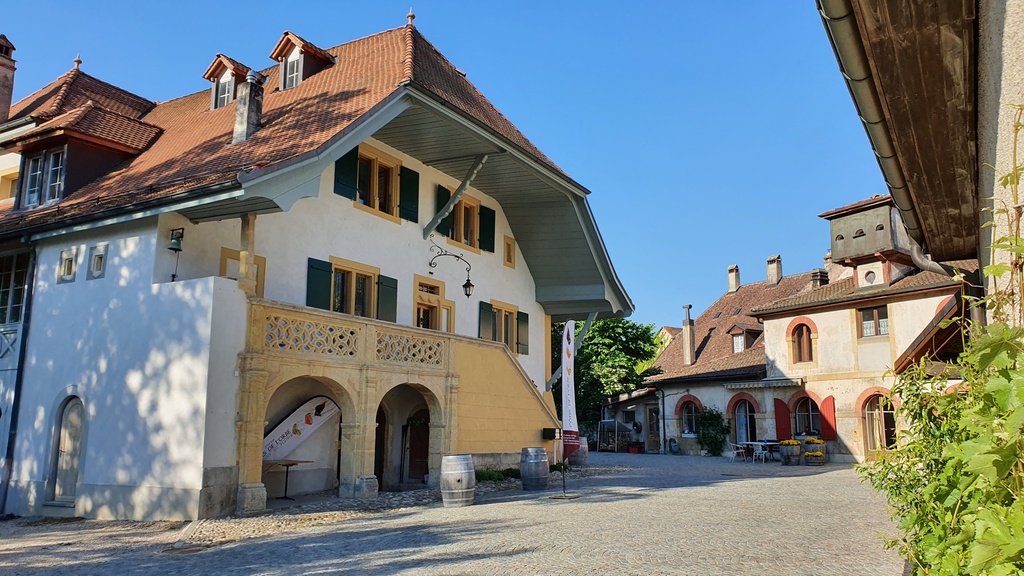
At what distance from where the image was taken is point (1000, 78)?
116 inches

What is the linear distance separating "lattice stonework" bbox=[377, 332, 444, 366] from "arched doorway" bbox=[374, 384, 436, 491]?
1.81m

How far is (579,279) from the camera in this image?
22.8m

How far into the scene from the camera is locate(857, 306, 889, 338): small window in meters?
27.8

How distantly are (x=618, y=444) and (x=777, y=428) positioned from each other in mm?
10972

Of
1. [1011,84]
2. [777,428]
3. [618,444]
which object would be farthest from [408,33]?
[618,444]

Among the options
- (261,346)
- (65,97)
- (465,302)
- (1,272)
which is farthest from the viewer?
(465,302)

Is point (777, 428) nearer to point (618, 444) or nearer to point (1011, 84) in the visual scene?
point (618, 444)

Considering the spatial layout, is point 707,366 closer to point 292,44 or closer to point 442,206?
point 442,206

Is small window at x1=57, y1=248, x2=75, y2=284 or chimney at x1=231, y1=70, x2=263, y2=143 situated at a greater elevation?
chimney at x1=231, y1=70, x2=263, y2=143

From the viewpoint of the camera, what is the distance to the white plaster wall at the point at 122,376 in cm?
1202

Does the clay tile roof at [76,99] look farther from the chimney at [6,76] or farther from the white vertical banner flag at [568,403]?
the white vertical banner flag at [568,403]

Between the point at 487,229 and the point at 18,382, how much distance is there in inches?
440

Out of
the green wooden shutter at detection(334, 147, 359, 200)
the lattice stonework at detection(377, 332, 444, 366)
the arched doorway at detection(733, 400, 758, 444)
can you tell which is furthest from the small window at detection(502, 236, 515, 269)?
the arched doorway at detection(733, 400, 758, 444)

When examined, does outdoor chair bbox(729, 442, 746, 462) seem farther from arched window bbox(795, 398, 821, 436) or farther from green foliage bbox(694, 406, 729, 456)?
arched window bbox(795, 398, 821, 436)
